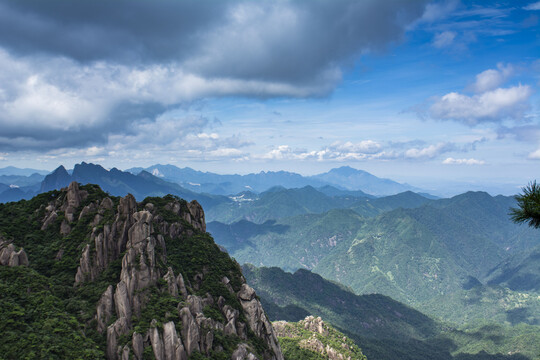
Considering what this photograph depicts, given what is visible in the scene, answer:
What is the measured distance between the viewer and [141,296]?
55.7 meters

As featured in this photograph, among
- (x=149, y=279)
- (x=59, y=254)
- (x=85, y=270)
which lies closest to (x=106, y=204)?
(x=59, y=254)

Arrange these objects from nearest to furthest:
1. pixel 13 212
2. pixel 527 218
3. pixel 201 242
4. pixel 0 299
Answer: pixel 527 218
pixel 0 299
pixel 13 212
pixel 201 242

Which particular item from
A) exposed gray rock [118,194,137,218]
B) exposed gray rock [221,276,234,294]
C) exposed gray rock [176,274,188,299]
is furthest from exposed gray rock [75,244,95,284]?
exposed gray rock [221,276,234,294]

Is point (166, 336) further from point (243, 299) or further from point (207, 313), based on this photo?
point (243, 299)

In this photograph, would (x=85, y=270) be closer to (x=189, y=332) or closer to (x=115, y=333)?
(x=115, y=333)

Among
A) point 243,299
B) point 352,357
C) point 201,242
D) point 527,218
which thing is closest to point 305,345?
point 352,357

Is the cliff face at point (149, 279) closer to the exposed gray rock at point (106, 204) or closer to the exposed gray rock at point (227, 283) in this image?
the exposed gray rock at point (227, 283)

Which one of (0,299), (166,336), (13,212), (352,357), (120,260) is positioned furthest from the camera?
(352,357)

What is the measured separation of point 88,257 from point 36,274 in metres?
7.82

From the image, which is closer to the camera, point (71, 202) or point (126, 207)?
point (126, 207)

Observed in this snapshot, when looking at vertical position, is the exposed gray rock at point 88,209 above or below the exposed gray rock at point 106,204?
below

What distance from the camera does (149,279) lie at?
5800cm

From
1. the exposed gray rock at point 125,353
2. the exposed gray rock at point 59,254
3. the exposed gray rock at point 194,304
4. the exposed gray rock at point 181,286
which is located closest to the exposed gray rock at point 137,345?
the exposed gray rock at point 125,353

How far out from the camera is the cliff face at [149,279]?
51094 mm
